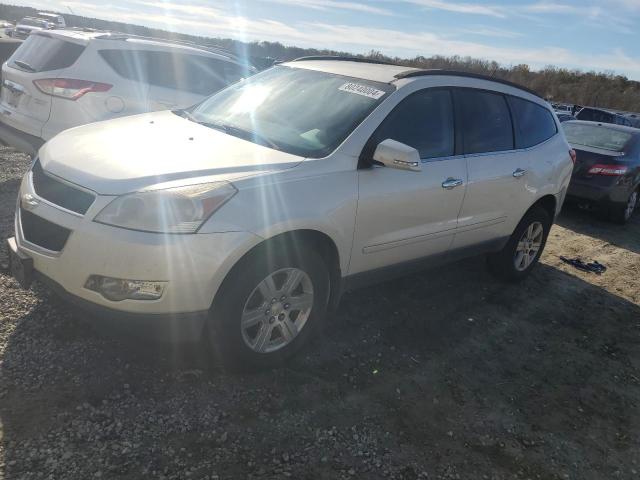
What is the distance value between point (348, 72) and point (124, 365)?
2.58 metres

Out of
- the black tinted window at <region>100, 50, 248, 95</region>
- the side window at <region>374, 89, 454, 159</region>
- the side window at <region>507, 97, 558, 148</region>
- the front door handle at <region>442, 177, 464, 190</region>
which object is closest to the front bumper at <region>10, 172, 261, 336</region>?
the side window at <region>374, 89, 454, 159</region>

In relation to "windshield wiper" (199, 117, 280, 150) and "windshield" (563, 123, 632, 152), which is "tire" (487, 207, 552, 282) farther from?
"windshield" (563, 123, 632, 152)

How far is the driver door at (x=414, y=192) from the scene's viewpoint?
3.49 metres

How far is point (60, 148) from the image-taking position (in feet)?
10.9

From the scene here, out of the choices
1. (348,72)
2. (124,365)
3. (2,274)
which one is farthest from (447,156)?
(2,274)

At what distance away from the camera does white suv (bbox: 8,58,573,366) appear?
270 centimetres

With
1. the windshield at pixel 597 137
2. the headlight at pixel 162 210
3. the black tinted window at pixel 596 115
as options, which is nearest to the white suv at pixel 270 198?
the headlight at pixel 162 210

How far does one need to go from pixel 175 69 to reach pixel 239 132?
3764mm

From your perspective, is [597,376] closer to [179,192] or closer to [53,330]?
[179,192]

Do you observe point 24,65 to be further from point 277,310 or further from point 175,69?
point 277,310

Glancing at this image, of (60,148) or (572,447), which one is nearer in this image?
(572,447)

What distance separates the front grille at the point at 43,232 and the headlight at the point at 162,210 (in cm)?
28

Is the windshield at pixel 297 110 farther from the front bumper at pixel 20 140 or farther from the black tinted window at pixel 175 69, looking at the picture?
the black tinted window at pixel 175 69

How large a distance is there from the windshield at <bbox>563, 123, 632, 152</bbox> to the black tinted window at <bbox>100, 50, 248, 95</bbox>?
18.6 feet
